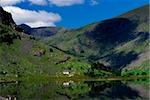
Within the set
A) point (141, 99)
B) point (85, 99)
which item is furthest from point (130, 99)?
point (85, 99)

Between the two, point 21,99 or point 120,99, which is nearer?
point 21,99

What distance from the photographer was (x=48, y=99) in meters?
137

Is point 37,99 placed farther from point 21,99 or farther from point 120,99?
point 120,99

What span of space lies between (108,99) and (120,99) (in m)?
4.19

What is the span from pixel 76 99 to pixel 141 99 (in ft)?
71.2

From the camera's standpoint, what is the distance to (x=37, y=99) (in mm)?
135250

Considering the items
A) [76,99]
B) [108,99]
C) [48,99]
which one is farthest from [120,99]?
[48,99]

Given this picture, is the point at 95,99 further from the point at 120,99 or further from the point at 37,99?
the point at 37,99

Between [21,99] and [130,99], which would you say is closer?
[21,99]

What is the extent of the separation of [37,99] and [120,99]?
88.5 feet

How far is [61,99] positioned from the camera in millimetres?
139250

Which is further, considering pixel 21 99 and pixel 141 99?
pixel 141 99

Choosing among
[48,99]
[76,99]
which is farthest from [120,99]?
[48,99]

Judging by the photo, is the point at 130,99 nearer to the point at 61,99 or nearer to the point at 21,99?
the point at 61,99
